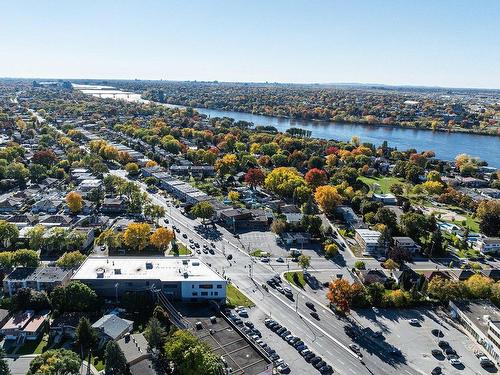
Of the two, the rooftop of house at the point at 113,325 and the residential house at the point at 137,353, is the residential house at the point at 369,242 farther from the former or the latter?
the residential house at the point at 137,353

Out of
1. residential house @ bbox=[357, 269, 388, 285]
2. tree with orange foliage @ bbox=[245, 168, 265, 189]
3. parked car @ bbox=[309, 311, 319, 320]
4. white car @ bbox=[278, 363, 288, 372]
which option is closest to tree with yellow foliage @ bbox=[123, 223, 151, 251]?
parked car @ bbox=[309, 311, 319, 320]

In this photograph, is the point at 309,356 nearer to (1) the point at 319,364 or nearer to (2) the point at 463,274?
(1) the point at 319,364

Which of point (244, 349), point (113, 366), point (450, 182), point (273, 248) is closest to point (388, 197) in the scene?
point (450, 182)

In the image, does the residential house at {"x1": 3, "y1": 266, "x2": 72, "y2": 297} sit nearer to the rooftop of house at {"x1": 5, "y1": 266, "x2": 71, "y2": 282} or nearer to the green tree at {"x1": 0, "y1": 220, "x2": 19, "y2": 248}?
the rooftop of house at {"x1": 5, "y1": 266, "x2": 71, "y2": 282}

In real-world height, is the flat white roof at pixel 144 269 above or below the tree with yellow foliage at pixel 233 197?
above

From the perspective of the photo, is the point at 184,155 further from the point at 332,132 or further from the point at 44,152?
the point at 332,132

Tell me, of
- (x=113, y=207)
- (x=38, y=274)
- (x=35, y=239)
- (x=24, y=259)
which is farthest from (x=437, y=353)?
(x=113, y=207)

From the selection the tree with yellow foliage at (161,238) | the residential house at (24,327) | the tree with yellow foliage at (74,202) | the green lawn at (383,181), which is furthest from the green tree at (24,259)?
the green lawn at (383,181)
